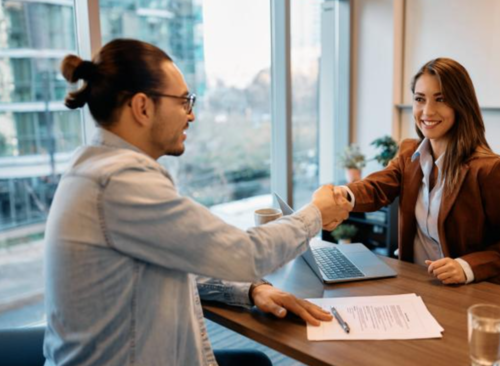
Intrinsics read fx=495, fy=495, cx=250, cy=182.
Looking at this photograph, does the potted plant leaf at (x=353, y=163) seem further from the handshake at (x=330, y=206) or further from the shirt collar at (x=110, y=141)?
the shirt collar at (x=110, y=141)

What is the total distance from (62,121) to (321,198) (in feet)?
5.01

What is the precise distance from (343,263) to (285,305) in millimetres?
399

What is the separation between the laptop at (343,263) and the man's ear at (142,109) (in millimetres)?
517

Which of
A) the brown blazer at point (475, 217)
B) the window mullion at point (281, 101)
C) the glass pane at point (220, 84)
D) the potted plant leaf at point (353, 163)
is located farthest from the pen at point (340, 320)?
the potted plant leaf at point (353, 163)

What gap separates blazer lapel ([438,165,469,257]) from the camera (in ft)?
5.31

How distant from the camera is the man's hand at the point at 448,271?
1402mm

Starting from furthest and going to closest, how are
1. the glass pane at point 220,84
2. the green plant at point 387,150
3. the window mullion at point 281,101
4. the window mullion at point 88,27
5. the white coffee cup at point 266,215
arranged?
the green plant at point 387,150 → the window mullion at point 281,101 → the glass pane at point 220,84 → the window mullion at point 88,27 → the white coffee cup at point 266,215

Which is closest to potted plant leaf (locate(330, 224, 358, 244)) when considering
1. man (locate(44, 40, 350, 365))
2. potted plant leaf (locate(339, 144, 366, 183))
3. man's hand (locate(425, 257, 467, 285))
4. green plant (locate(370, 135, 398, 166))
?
potted plant leaf (locate(339, 144, 366, 183))

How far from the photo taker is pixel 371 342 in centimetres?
110

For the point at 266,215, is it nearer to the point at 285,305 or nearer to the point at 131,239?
the point at 285,305

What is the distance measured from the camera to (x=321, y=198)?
1434mm

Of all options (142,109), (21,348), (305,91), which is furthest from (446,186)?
(305,91)

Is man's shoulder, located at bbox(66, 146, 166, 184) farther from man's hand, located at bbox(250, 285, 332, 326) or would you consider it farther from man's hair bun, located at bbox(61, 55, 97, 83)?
man's hand, located at bbox(250, 285, 332, 326)

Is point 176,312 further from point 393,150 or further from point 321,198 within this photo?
point 393,150
